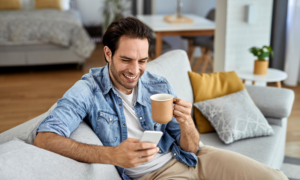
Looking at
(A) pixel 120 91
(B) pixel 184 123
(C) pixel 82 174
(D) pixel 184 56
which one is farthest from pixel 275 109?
(C) pixel 82 174

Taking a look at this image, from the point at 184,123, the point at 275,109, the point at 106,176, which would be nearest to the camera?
the point at 106,176

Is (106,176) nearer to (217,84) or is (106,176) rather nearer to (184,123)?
(184,123)

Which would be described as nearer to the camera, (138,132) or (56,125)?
(56,125)

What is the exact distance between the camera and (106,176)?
122 cm

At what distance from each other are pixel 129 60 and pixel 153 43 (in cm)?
289

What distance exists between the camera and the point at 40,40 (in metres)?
4.66

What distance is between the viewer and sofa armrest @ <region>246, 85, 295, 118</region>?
6.72ft

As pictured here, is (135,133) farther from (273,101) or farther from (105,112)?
(273,101)

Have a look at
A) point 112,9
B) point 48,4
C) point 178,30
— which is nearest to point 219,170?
point 178,30

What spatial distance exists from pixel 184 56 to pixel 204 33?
191cm

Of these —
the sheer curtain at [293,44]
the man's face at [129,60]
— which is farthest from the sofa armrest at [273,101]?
the sheer curtain at [293,44]

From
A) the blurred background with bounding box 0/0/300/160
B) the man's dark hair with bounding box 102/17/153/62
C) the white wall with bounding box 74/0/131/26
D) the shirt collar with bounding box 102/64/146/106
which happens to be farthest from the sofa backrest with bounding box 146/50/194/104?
the white wall with bounding box 74/0/131/26

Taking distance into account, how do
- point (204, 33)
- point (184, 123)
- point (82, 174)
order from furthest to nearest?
point (204, 33)
point (184, 123)
point (82, 174)

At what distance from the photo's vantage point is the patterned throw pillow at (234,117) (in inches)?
73.7
